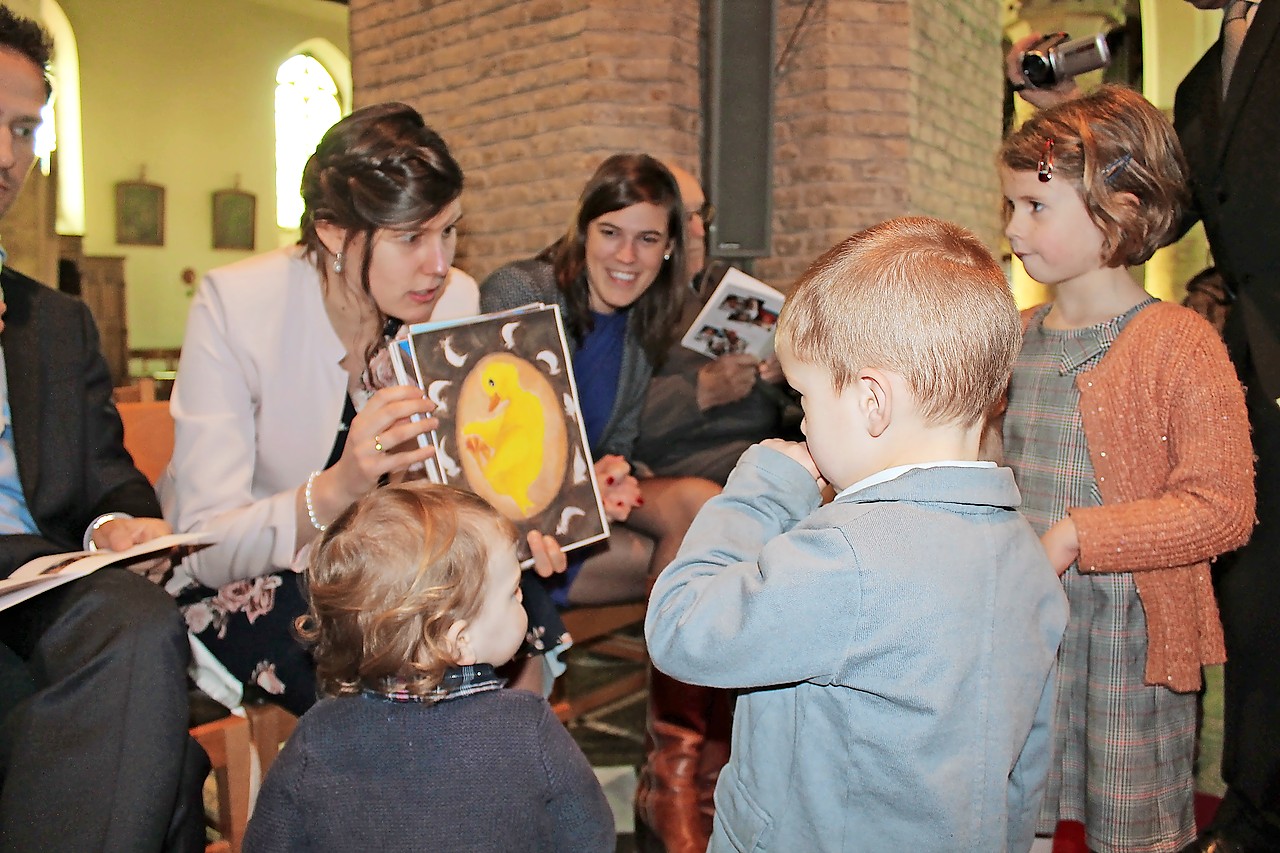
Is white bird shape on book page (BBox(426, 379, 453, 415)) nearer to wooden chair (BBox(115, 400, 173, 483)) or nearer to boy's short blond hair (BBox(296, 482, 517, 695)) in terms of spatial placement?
boy's short blond hair (BBox(296, 482, 517, 695))

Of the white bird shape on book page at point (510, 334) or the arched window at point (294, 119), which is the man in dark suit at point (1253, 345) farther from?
the arched window at point (294, 119)

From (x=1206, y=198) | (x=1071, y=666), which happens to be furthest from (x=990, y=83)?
(x=1071, y=666)

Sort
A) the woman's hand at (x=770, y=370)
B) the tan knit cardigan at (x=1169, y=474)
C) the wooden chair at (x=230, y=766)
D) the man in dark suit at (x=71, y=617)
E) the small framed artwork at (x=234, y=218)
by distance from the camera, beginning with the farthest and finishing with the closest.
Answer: the small framed artwork at (x=234, y=218) < the woman's hand at (x=770, y=370) < the wooden chair at (x=230, y=766) < the tan knit cardigan at (x=1169, y=474) < the man in dark suit at (x=71, y=617)

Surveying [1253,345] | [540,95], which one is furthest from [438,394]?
[540,95]

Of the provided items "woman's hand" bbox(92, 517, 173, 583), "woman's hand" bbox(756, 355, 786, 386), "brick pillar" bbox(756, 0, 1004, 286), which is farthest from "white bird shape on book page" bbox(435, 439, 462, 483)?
"brick pillar" bbox(756, 0, 1004, 286)

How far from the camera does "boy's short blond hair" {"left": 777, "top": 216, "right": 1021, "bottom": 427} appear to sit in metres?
1.08

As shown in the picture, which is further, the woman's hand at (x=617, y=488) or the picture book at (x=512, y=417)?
the woman's hand at (x=617, y=488)

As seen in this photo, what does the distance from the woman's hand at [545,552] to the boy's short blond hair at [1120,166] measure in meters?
1.18

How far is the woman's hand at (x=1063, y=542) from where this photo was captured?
1.62 meters

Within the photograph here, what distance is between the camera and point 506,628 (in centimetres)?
139

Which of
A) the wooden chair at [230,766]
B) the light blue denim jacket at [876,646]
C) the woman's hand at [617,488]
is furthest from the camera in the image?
the woman's hand at [617,488]

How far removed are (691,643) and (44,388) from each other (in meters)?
1.49

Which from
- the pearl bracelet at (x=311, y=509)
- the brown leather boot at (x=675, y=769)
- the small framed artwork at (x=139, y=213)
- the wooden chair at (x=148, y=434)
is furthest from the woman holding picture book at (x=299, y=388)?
the small framed artwork at (x=139, y=213)

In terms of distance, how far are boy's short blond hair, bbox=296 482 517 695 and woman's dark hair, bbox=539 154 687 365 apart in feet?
4.69
